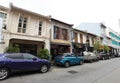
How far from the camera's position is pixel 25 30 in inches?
573

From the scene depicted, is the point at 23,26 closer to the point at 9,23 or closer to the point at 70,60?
the point at 9,23

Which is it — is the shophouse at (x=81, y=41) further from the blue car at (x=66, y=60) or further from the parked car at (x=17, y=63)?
the parked car at (x=17, y=63)

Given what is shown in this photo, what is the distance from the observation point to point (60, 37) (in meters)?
19.2

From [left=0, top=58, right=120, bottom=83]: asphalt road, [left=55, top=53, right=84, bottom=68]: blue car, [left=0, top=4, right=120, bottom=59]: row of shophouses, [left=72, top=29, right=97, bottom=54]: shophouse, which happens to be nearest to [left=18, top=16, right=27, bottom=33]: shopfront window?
[left=0, top=4, right=120, bottom=59]: row of shophouses

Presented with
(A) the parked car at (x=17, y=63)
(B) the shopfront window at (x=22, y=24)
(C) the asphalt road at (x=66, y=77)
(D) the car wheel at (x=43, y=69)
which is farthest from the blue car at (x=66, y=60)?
(B) the shopfront window at (x=22, y=24)

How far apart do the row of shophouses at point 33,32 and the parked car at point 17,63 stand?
318cm

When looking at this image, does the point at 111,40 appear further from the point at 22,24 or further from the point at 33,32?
the point at 22,24

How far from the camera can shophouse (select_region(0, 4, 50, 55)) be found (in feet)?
42.6

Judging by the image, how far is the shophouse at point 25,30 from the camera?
42.6 feet

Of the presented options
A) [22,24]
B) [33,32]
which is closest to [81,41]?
[33,32]

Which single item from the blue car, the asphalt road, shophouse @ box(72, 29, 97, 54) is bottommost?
the asphalt road

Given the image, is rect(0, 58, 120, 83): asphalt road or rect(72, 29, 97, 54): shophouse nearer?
rect(0, 58, 120, 83): asphalt road

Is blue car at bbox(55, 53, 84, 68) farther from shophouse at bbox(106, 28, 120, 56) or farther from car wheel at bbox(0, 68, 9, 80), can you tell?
shophouse at bbox(106, 28, 120, 56)

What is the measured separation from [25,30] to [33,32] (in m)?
1.06
